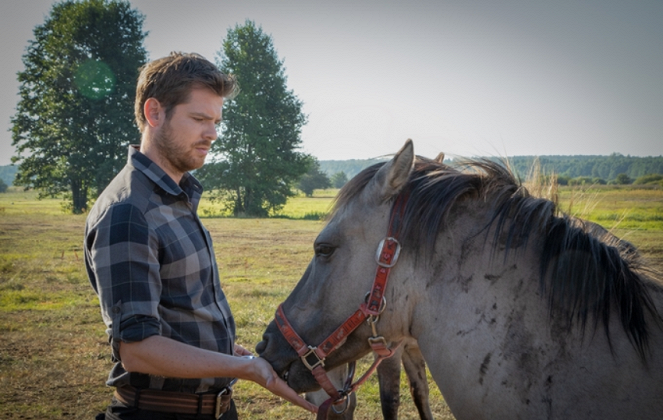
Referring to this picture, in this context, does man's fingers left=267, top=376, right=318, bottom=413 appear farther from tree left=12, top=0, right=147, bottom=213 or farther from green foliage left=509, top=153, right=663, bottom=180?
tree left=12, top=0, right=147, bottom=213

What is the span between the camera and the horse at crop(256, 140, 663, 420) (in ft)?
5.77

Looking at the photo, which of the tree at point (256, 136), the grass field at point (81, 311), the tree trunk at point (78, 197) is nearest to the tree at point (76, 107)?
the tree trunk at point (78, 197)

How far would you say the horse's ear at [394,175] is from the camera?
6.64ft

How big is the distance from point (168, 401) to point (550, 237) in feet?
6.55

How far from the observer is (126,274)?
5.95ft

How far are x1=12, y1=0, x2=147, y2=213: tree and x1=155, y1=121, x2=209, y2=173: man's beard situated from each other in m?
34.3

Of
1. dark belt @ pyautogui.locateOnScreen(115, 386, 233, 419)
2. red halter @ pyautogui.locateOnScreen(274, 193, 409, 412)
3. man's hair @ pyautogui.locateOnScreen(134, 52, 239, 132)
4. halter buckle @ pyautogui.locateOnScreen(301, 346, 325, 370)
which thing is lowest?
dark belt @ pyautogui.locateOnScreen(115, 386, 233, 419)

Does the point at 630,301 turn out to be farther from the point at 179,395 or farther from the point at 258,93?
the point at 258,93

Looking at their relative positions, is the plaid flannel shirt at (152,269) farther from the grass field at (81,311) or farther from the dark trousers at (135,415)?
the grass field at (81,311)

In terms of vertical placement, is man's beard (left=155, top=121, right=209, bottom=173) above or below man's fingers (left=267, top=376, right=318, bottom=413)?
above

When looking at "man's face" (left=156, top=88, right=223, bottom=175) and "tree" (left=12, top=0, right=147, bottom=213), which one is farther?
"tree" (left=12, top=0, right=147, bottom=213)

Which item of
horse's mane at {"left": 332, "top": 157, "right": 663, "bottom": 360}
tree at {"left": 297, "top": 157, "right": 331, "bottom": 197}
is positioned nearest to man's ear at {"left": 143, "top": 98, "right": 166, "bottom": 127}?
horse's mane at {"left": 332, "top": 157, "right": 663, "bottom": 360}

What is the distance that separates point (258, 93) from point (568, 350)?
38.3 m

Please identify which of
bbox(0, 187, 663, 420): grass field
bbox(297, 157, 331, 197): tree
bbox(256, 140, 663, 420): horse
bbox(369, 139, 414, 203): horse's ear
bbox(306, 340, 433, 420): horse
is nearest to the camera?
bbox(256, 140, 663, 420): horse
